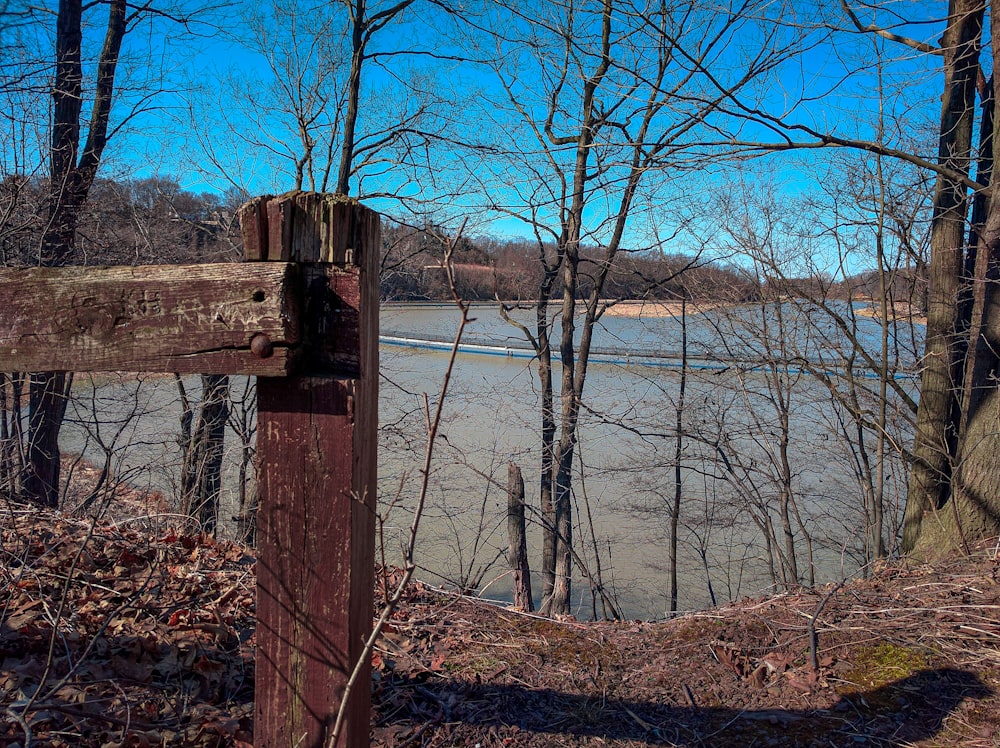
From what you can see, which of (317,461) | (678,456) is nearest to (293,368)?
(317,461)

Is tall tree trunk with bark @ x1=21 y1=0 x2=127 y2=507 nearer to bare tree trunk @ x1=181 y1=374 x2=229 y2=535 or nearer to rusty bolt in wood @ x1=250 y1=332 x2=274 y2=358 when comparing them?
bare tree trunk @ x1=181 y1=374 x2=229 y2=535

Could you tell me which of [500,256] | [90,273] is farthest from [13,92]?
[90,273]

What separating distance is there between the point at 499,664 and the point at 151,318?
2.22 m

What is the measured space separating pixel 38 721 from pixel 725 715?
237cm

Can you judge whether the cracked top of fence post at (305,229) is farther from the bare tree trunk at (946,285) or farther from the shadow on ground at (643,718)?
the bare tree trunk at (946,285)

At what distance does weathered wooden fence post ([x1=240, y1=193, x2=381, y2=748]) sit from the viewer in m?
1.35

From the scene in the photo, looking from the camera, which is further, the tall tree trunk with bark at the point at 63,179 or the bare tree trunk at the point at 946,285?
the tall tree trunk with bark at the point at 63,179

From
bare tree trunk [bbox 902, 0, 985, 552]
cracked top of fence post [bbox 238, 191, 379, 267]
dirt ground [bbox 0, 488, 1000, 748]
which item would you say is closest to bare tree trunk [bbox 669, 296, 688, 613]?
bare tree trunk [bbox 902, 0, 985, 552]

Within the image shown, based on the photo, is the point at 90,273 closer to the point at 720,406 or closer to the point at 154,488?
the point at 720,406

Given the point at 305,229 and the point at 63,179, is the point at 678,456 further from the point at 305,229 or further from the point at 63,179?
the point at 305,229

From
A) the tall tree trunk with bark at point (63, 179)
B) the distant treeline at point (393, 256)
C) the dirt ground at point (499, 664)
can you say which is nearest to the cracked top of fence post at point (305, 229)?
the dirt ground at point (499, 664)

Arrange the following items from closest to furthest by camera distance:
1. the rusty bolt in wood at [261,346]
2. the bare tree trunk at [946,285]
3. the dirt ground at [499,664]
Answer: the rusty bolt in wood at [261,346]
the dirt ground at [499,664]
the bare tree trunk at [946,285]

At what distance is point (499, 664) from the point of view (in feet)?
9.75

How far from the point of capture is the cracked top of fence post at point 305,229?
1.35m
